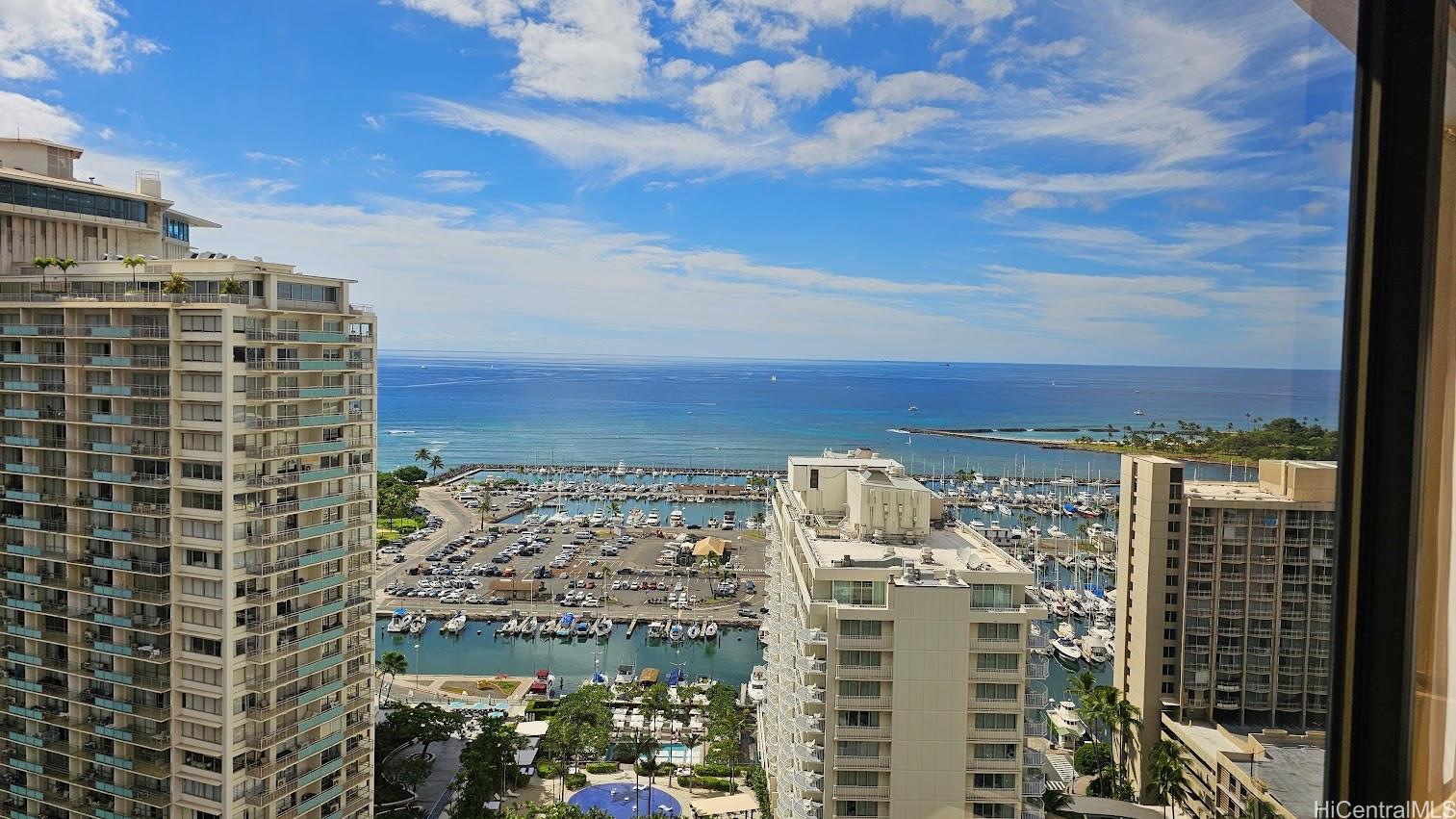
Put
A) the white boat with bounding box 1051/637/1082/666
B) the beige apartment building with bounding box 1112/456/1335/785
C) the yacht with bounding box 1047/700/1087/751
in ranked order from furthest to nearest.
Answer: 1. the white boat with bounding box 1051/637/1082/666
2. the yacht with bounding box 1047/700/1087/751
3. the beige apartment building with bounding box 1112/456/1335/785

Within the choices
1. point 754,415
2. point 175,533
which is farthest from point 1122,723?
point 754,415

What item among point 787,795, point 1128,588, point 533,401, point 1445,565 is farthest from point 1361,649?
point 533,401

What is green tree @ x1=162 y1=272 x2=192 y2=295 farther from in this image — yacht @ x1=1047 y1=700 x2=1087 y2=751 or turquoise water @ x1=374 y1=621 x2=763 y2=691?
yacht @ x1=1047 y1=700 x2=1087 y2=751

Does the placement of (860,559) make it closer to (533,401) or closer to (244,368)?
(244,368)

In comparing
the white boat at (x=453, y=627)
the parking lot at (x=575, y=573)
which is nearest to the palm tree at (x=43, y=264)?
the white boat at (x=453, y=627)

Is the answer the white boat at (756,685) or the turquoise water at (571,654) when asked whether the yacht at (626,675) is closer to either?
the turquoise water at (571,654)

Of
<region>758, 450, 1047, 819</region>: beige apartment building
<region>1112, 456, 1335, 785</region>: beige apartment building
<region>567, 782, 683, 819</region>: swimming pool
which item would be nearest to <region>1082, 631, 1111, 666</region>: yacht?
<region>567, 782, 683, 819</region>: swimming pool
